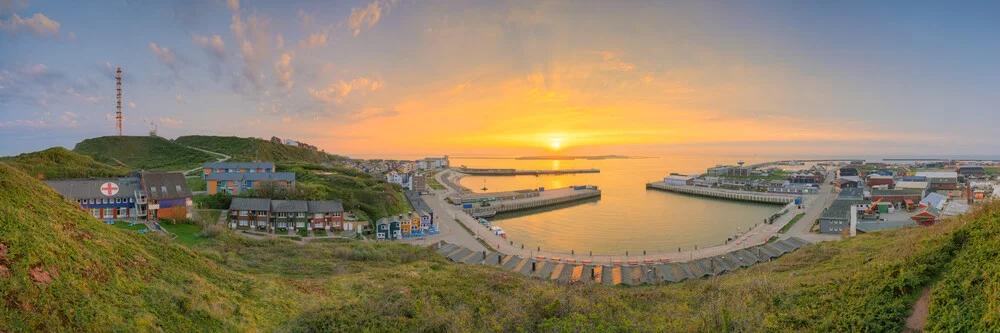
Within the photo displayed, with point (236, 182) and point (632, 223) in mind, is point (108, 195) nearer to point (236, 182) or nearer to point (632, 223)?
point (236, 182)

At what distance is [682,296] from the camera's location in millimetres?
12398

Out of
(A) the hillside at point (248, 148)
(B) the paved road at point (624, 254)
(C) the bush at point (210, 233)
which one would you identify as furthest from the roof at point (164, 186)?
(A) the hillside at point (248, 148)

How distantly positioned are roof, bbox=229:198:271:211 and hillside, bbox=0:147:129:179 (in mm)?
12177

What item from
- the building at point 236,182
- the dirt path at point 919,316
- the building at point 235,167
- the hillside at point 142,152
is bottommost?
the dirt path at point 919,316

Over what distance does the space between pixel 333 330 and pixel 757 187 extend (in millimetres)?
73309

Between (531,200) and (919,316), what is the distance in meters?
48.4

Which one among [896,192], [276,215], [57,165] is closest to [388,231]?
[276,215]

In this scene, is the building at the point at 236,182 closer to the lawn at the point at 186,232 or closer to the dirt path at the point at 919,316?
the lawn at the point at 186,232

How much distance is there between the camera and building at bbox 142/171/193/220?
2375 cm

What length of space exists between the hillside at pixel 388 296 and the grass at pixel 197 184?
33.4 m

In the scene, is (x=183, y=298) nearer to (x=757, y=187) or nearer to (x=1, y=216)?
(x=1, y=216)

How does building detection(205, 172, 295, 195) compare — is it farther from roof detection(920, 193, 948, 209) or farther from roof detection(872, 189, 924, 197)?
roof detection(872, 189, 924, 197)

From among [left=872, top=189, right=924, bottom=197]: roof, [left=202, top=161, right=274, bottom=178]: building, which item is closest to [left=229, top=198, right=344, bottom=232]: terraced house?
[left=202, top=161, right=274, bottom=178]: building

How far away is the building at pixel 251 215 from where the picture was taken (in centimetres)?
2730
